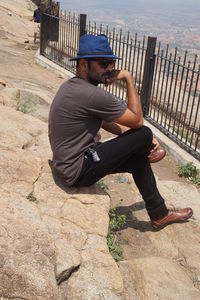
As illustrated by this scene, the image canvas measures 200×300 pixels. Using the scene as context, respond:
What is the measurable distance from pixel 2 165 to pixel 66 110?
87cm

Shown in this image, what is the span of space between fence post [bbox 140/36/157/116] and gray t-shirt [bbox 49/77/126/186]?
13.6ft

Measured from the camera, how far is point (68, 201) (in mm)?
3549

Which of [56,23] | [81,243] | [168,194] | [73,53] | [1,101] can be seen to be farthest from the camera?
[56,23]

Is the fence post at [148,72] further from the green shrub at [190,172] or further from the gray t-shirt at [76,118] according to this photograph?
the gray t-shirt at [76,118]

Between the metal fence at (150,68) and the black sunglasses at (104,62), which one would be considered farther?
the metal fence at (150,68)

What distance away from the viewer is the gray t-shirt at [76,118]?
3260 millimetres

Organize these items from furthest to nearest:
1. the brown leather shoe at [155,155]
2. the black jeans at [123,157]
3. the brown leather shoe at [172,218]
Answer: the brown leather shoe at [172,218], the brown leather shoe at [155,155], the black jeans at [123,157]

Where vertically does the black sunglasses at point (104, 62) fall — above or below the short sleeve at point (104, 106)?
above

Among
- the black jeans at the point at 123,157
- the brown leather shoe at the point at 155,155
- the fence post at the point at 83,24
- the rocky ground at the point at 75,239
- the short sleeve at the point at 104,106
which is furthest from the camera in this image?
the fence post at the point at 83,24

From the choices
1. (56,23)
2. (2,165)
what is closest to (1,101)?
(2,165)

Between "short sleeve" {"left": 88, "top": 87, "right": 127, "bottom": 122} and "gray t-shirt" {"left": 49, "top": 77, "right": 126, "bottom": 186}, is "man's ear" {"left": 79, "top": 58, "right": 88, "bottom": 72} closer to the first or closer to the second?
"gray t-shirt" {"left": 49, "top": 77, "right": 126, "bottom": 186}

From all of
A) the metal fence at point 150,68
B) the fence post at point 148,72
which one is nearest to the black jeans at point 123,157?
the metal fence at point 150,68

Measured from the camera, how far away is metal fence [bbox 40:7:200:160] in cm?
656

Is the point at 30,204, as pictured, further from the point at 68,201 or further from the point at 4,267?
the point at 4,267
